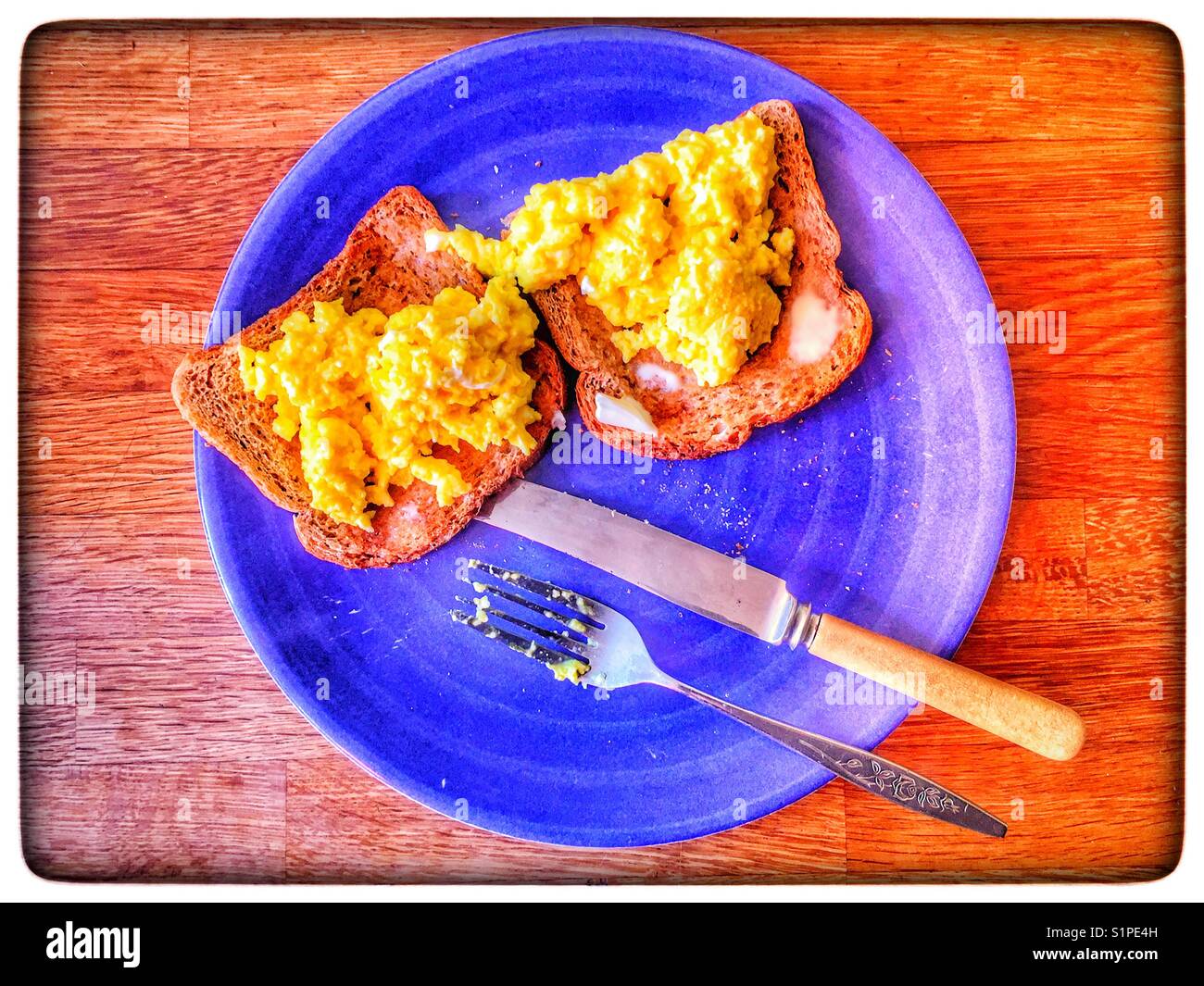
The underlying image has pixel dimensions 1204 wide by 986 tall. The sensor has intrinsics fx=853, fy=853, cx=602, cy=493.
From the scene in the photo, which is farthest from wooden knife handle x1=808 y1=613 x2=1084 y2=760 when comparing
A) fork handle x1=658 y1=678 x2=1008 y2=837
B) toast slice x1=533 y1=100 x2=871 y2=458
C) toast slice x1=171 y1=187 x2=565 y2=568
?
toast slice x1=171 y1=187 x2=565 y2=568

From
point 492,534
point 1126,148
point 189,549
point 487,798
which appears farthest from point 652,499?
point 1126,148

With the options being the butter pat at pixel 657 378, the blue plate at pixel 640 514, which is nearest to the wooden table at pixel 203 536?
the blue plate at pixel 640 514

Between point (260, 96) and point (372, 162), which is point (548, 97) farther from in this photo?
point (260, 96)

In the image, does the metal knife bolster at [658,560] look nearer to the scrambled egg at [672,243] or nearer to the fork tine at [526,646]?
the fork tine at [526,646]

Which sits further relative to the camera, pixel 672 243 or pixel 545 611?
pixel 545 611

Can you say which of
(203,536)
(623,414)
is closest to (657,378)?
(623,414)

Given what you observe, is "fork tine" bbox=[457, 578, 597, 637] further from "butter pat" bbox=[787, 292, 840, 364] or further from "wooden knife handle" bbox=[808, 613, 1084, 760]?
"butter pat" bbox=[787, 292, 840, 364]

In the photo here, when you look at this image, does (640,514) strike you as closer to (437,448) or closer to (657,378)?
(657,378)
